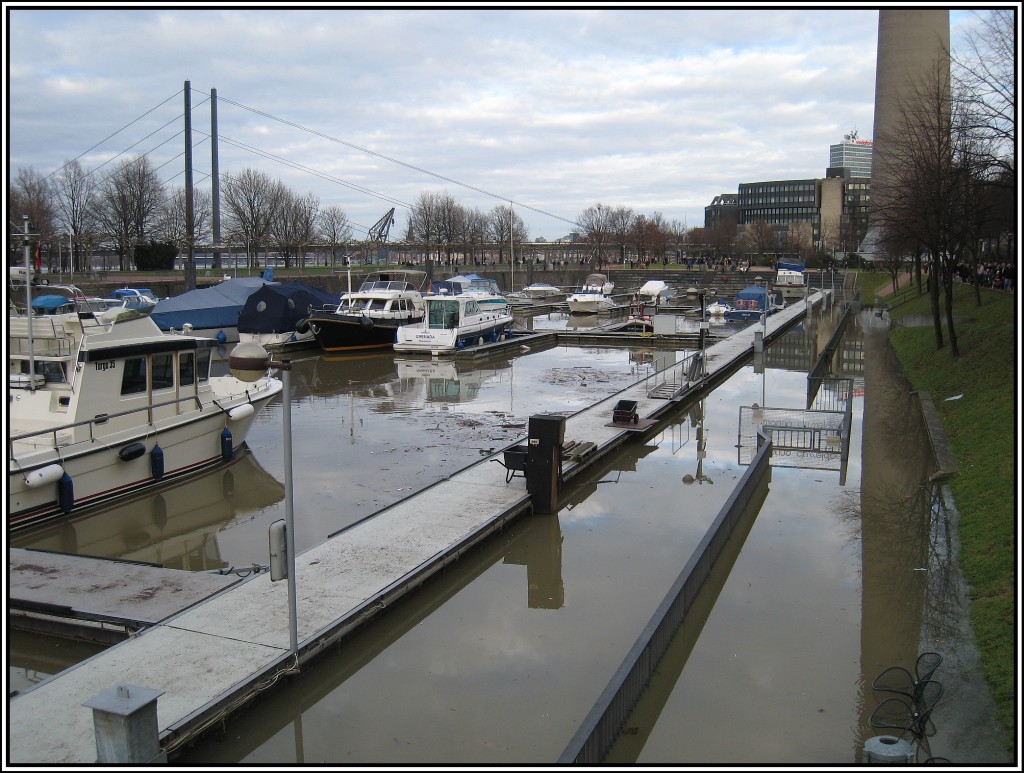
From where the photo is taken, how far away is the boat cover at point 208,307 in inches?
1481

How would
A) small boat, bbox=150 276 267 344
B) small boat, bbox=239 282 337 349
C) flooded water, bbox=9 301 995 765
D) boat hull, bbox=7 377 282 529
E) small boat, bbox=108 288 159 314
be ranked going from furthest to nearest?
small boat, bbox=108 288 159 314
small boat, bbox=150 276 267 344
small boat, bbox=239 282 337 349
boat hull, bbox=7 377 282 529
flooded water, bbox=9 301 995 765

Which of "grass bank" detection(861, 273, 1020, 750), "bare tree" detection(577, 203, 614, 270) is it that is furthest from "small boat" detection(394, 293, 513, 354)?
"bare tree" detection(577, 203, 614, 270)

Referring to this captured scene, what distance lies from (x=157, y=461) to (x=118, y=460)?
822 mm

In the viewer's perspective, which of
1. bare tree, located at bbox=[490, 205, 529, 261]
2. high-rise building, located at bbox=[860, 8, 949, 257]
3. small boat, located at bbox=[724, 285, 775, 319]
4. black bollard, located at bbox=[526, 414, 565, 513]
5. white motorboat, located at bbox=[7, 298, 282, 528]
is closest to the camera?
black bollard, located at bbox=[526, 414, 565, 513]

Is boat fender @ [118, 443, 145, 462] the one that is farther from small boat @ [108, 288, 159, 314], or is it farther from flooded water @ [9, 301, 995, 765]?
small boat @ [108, 288, 159, 314]

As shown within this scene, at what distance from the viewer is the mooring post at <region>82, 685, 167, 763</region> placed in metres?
6.22

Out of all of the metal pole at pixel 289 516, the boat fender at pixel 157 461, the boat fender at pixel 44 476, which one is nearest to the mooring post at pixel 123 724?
the metal pole at pixel 289 516

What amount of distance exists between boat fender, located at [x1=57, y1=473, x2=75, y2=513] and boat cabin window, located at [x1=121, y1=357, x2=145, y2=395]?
2166 millimetres

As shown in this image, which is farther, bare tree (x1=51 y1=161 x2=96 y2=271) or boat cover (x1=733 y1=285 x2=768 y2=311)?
bare tree (x1=51 y1=161 x2=96 y2=271)

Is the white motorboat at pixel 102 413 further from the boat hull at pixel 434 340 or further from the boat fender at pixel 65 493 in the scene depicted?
the boat hull at pixel 434 340

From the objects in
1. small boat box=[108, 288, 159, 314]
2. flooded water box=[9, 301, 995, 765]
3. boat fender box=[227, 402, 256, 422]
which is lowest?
flooded water box=[9, 301, 995, 765]

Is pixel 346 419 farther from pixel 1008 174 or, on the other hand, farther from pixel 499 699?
pixel 1008 174

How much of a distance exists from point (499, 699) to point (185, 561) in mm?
6428

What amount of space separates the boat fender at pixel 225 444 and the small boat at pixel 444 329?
18015mm
